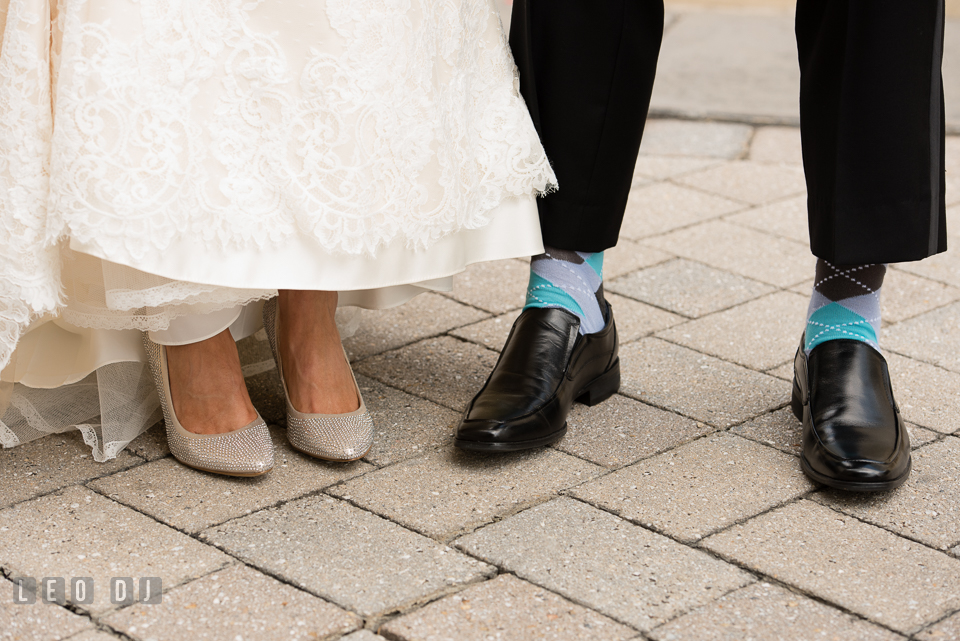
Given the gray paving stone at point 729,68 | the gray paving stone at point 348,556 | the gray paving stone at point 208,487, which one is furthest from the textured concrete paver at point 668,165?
the gray paving stone at point 348,556

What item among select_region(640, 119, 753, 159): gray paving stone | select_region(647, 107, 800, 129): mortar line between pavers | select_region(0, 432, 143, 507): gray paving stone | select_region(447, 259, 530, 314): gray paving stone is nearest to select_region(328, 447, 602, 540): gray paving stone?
select_region(0, 432, 143, 507): gray paving stone

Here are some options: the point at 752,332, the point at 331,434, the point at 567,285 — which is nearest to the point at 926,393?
the point at 752,332

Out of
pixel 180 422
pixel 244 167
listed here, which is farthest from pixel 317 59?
pixel 180 422

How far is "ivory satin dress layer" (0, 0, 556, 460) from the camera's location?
1.11m

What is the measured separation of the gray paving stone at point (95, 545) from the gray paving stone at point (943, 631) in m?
0.73

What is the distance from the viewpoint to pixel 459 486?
1.30 metres

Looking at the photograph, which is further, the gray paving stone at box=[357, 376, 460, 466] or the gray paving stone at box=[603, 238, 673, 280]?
the gray paving stone at box=[603, 238, 673, 280]

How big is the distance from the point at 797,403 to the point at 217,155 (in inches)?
34.2

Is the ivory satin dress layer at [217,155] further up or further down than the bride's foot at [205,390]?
further up

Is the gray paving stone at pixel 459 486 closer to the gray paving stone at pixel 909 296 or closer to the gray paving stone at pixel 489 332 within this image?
the gray paving stone at pixel 489 332

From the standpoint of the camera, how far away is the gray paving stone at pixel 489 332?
5.81 feet

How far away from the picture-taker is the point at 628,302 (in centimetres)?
196

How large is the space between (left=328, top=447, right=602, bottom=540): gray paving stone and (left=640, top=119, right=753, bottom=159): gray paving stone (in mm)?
1728

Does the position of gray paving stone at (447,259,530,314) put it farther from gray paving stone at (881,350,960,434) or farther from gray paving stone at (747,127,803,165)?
gray paving stone at (747,127,803,165)
